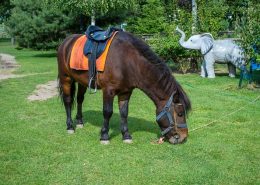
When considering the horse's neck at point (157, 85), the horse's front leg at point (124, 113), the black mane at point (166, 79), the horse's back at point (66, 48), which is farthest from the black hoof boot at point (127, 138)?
the horse's back at point (66, 48)

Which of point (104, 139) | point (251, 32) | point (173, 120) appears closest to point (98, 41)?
point (104, 139)

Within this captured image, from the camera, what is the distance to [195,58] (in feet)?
52.9

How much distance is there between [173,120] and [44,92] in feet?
21.4

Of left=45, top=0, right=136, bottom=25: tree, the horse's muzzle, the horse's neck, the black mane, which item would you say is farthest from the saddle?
left=45, top=0, right=136, bottom=25: tree

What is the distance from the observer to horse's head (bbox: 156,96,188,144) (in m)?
6.14

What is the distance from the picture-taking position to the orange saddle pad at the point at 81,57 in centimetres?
640

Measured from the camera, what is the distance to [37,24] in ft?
78.7

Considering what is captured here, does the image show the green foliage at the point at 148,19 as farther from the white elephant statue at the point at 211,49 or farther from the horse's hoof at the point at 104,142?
the horse's hoof at the point at 104,142

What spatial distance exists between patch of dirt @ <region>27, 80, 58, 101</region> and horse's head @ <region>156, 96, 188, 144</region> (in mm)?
5309

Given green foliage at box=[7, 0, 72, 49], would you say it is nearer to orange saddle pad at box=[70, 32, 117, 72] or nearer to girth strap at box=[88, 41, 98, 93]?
orange saddle pad at box=[70, 32, 117, 72]

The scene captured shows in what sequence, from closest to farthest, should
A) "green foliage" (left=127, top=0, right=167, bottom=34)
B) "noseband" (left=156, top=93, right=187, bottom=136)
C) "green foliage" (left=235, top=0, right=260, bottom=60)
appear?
"noseband" (left=156, top=93, right=187, bottom=136)
"green foliage" (left=235, top=0, right=260, bottom=60)
"green foliage" (left=127, top=0, right=167, bottom=34)

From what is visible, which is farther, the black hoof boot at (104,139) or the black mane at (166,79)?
the black hoof boot at (104,139)

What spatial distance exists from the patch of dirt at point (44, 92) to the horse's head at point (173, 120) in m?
5.31

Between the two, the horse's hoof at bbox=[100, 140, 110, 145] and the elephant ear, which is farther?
the elephant ear
